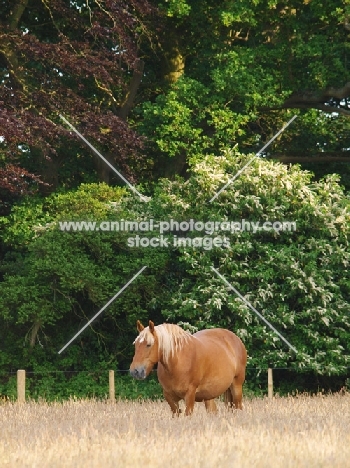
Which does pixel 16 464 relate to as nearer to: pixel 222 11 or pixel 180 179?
pixel 180 179

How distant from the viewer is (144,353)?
12859mm

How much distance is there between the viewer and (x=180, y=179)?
935 inches

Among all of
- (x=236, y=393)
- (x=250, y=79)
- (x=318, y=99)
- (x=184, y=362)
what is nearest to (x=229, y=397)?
(x=236, y=393)

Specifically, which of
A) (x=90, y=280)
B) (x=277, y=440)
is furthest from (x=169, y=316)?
(x=277, y=440)

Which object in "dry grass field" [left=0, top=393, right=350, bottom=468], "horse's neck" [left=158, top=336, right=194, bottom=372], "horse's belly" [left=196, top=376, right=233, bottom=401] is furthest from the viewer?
"horse's belly" [left=196, top=376, right=233, bottom=401]

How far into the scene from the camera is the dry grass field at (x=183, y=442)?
8469 mm

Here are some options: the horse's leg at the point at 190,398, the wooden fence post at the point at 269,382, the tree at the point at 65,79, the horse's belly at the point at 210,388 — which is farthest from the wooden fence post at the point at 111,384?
the horse's leg at the point at 190,398

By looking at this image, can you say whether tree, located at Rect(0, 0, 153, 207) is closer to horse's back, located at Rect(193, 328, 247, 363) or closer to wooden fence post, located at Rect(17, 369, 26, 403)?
wooden fence post, located at Rect(17, 369, 26, 403)

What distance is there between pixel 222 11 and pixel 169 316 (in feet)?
28.1

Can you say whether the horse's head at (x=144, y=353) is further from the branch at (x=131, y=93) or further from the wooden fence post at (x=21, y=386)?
the branch at (x=131, y=93)

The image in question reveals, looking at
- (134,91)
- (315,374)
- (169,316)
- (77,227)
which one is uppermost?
(134,91)

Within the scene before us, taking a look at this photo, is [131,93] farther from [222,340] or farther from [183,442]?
[183,442]

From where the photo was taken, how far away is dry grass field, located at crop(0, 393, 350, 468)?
333 inches

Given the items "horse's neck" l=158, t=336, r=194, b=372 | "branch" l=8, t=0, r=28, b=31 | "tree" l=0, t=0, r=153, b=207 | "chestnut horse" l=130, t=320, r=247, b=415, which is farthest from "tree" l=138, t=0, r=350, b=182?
"horse's neck" l=158, t=336, r=194, b=372
